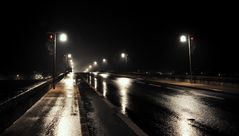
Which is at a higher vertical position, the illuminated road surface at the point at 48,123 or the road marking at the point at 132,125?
the illuminated road surface at the point at 48,123

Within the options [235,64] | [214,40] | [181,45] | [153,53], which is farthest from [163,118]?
[153,53]

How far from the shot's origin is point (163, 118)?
33.2 feet

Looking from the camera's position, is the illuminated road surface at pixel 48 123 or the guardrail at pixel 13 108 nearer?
the illuminated road surface at pixel 48 123

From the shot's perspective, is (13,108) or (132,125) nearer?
(132,125)

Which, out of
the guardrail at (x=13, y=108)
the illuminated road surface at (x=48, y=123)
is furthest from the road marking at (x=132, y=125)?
the guardrail at (x=13, y=108)

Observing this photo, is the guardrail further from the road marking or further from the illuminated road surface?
the road marking

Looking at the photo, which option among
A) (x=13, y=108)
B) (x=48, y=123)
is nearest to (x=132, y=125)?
(x=48, y=123)

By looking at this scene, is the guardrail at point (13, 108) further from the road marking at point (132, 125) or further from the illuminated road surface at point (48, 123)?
the road marking at point (132, 125)

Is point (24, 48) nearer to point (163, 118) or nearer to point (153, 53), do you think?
point (153, 53)

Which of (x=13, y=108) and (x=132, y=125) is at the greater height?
(x=13, y=108)

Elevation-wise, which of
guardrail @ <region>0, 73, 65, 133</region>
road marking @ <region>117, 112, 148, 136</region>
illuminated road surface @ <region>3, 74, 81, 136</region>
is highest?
guardrail @ <region>0, 73, 65, 133</region>

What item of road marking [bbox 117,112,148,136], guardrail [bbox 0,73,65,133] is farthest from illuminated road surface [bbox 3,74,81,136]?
road marking [bbox 117,112,148,136]

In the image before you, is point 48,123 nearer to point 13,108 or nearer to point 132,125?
point 13,108

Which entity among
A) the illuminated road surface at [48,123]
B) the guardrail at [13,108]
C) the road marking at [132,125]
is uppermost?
the guardrail at [13,108]
